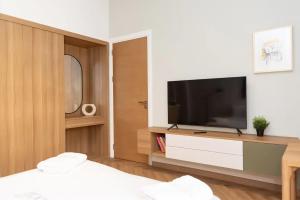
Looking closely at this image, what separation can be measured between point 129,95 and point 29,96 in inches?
59.4

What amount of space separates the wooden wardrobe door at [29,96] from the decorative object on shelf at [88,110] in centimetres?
75

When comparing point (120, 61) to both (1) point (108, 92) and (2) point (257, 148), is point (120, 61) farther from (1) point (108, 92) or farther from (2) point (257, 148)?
(2) point (257, 148)

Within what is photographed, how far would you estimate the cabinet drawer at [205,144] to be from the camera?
96.2 inches

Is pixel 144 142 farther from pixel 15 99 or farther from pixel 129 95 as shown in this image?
pixel 15 99

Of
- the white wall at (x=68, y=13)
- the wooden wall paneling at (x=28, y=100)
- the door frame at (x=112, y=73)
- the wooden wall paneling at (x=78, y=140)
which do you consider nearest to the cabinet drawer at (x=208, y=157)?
the door frame at (x=112, y=73)

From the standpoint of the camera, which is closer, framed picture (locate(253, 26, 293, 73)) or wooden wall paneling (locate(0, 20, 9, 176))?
framed picture (locate(253, 26, 293, 73))

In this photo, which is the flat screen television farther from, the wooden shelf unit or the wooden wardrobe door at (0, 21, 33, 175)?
the wooden wardrobe door at (0, 21, 33, 175)

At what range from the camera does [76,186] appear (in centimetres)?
141

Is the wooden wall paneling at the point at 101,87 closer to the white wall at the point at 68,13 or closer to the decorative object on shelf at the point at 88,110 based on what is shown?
the decorative object on shelf at the point at 88,110

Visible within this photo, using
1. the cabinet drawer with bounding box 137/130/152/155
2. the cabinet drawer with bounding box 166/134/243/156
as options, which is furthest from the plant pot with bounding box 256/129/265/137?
the cabinet drawer with bounding box 137/130/152/155

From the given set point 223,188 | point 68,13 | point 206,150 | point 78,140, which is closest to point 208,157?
point 206,150

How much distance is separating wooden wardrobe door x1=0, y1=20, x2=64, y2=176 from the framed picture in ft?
8.50

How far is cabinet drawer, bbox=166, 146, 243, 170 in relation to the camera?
2.45 metres

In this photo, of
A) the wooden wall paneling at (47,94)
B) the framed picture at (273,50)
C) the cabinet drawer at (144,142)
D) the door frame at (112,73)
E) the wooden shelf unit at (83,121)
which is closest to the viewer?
the framed picture at (273,50)
